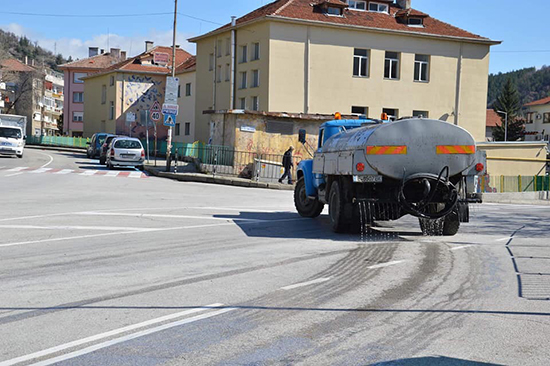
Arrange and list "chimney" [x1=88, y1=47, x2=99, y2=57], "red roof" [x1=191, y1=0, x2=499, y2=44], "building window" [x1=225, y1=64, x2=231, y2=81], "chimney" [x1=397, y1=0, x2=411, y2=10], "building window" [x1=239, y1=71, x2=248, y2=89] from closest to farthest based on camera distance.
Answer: "red roof" [x1=191, y1=0, x2=499, y2=44] → "building window" [x1=239, y1=71, x2=248, y2=89] → "building window" [x1=225, y1=64, x2=231, y2=81] → "chimney" [x1=397, y1=0, x2=411, y2=10] → "chimney" [x1=88, y1=47, x2=99, y2=57]

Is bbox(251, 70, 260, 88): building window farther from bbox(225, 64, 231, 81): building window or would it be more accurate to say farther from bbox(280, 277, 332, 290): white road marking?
bbox(280, 277, 332, 290): white road marking

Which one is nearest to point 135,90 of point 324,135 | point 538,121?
point 324,135

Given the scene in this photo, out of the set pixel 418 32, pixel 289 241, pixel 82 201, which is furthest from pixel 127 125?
pixel 289 241

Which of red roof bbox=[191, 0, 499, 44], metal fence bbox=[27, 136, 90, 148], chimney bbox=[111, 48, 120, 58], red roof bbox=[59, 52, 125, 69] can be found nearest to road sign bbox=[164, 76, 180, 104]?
red roof bbox=[191, 0, 499, 44]

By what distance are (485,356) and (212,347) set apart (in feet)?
6.76

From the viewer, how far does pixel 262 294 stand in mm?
7379

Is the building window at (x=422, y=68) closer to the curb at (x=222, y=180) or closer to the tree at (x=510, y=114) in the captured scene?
the curb at (x=222, y=180)

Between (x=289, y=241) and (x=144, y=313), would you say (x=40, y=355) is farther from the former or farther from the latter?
(x=289, y=241)

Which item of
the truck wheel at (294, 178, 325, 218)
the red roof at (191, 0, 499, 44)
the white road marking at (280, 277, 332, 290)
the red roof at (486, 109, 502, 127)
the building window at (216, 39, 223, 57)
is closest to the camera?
the white road marking at (280, 277, 332, 290)

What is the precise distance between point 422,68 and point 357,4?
21.6 ft

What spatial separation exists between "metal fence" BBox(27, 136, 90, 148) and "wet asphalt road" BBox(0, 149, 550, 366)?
63.0 metres

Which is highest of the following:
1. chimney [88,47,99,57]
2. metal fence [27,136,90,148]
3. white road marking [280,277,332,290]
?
chimney [88,47,99,57]

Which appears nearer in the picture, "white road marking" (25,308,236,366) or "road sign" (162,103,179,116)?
"white road marking" (25,308,236,366)

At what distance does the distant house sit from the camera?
11538cm
